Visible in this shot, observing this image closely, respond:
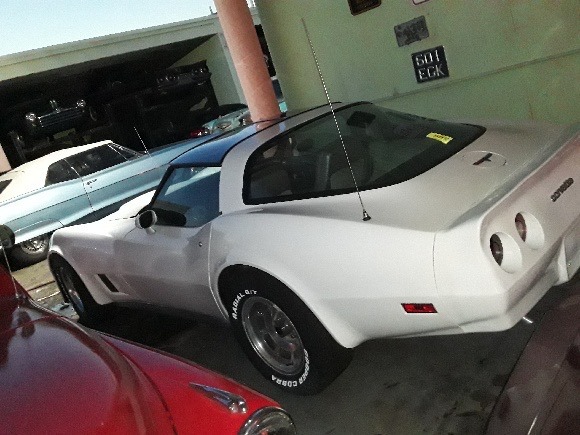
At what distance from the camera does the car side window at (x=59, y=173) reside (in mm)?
7452

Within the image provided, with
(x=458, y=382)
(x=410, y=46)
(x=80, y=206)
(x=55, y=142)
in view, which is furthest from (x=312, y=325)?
(x=55, y=142)

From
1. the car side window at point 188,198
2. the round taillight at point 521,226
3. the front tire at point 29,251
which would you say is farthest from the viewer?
the front tire at point 29,251

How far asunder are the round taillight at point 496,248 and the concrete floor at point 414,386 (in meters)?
0.69

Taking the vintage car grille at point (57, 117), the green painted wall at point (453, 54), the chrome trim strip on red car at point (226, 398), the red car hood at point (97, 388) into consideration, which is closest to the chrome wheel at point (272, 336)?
the red car hood at point (97, 388)

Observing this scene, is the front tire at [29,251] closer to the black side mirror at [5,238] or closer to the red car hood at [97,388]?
the black side mirror at [5,238]

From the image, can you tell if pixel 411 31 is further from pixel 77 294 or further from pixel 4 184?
pixel 4 184

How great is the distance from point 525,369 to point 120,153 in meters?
7.34

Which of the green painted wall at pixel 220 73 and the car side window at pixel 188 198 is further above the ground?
Answer: the green painted wall at pixel 220 73

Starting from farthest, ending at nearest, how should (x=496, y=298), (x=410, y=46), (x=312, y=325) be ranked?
(x=410, y=46) < (x=312, y=325) < (x=496, y=298)

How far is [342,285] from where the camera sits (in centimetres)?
229

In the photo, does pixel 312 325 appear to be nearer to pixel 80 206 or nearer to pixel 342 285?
pixel 342 285

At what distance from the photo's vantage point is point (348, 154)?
2957 mm

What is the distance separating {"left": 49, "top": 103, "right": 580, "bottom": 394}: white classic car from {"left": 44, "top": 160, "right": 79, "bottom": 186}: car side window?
172 inches

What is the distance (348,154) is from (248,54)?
3.75 meters
